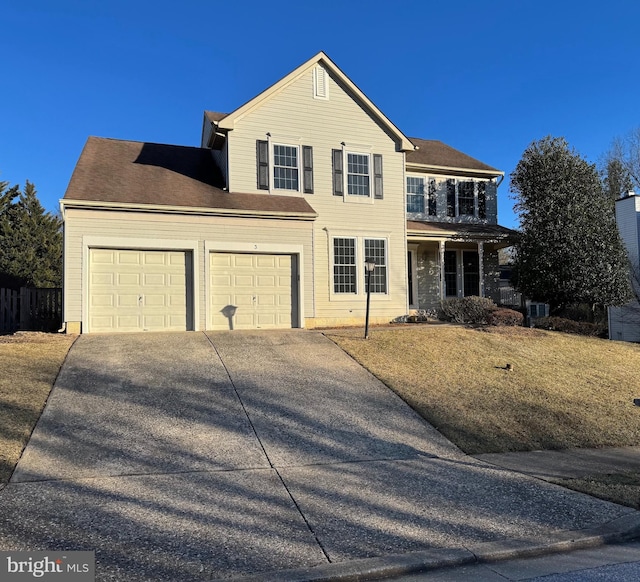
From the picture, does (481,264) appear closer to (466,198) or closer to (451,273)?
(451,273)

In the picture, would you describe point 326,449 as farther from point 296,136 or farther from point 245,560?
point 296,136

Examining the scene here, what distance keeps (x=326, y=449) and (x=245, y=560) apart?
312cm

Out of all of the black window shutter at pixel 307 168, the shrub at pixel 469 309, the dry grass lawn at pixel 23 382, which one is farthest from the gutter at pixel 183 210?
the shrub at pixel 469 309

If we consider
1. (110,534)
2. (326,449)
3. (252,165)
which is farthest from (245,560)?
(252,165)

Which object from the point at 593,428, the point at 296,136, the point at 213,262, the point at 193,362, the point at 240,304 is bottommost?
the point at 593,428

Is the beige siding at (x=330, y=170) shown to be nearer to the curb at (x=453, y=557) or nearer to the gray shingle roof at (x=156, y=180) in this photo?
the gray shingle roof at (x=156, y=180)

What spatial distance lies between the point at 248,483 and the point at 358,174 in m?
13.3

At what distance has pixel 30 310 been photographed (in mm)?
15516

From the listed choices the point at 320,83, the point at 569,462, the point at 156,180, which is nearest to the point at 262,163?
the point at 156,180

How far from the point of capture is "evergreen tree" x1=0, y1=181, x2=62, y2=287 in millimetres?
30000

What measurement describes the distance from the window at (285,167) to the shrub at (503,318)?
292 inches

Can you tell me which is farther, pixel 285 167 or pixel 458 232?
pixel 458 232

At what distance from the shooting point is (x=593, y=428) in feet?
28.6

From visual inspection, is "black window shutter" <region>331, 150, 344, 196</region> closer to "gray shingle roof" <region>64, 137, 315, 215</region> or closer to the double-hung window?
"gray shingle roof" <region>64, 137, 315, 215</region>
